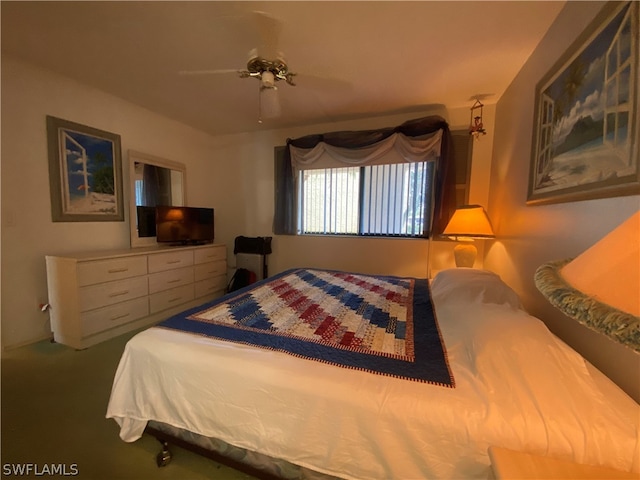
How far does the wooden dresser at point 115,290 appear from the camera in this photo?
2.17 metres

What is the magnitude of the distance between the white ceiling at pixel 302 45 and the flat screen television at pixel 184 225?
1.31 meters

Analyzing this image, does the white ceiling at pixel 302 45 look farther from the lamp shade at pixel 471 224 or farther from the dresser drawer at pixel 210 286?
the dresser drawer at pixel 210 286

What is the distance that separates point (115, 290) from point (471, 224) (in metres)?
3.46

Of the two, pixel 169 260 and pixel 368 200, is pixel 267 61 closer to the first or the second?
pixel 368 200

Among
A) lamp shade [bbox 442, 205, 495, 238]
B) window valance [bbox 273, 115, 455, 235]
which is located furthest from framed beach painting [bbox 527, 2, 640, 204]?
window valance [bbox 273, 115, 455, 235]

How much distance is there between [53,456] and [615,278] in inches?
90.7

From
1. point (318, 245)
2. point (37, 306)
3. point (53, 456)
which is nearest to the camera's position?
point (53, 456)

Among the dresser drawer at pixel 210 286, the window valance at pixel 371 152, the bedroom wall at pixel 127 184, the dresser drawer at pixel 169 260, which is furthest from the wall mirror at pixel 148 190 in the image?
the window valance at pixel 371 152

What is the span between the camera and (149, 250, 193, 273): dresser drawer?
2.75m

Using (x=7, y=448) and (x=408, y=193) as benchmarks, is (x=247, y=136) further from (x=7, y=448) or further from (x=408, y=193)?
(x=7, y=448)

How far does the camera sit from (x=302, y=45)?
1817mm

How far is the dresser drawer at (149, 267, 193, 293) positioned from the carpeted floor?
0.90 meters

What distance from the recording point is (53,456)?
125cm

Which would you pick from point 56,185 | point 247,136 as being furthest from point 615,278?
point 247,136
